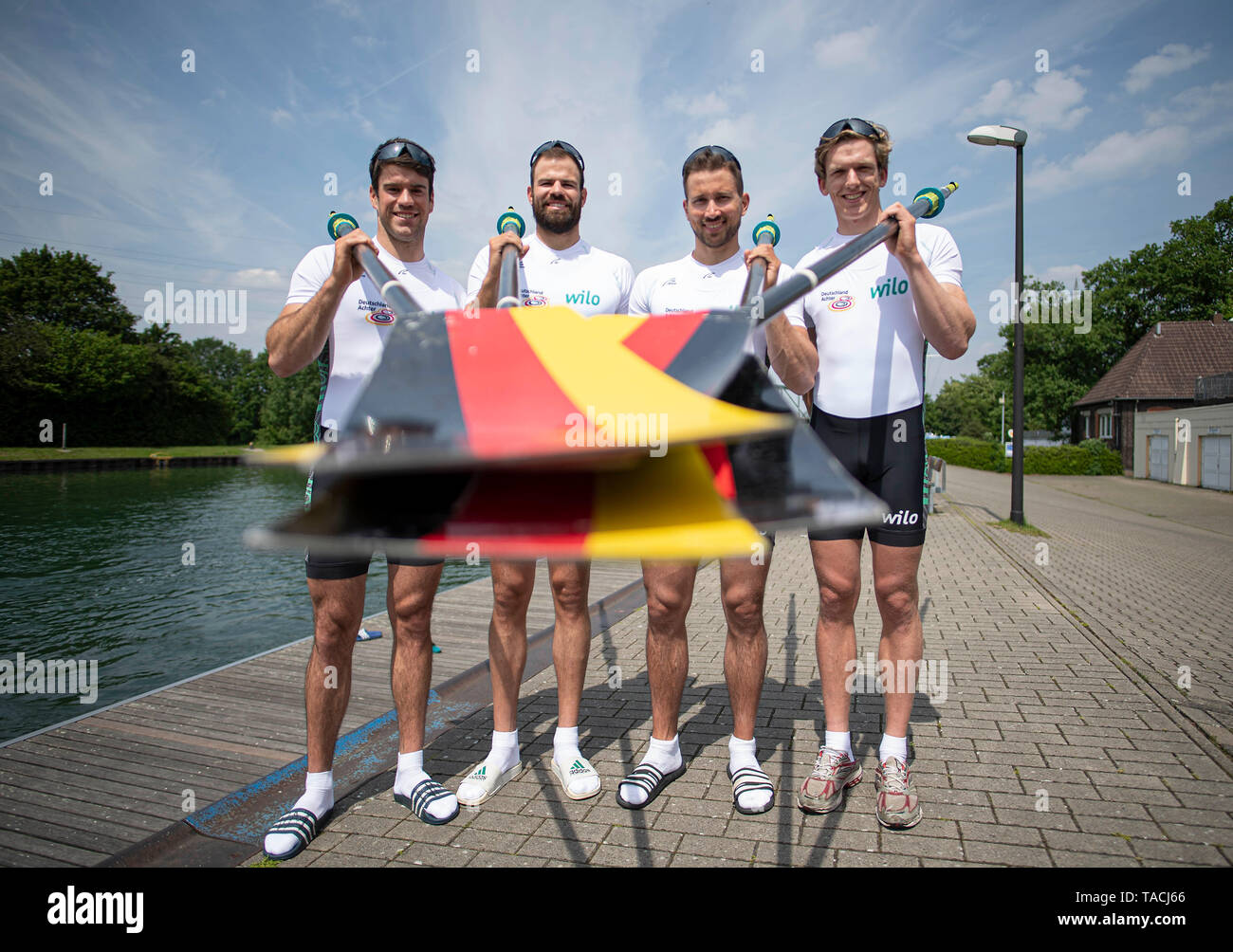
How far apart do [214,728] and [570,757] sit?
2.19m

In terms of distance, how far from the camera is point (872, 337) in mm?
2967

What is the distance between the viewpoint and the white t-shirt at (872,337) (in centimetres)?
296

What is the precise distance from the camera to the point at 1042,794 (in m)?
3.10

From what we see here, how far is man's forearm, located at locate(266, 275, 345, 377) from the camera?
7.79 ft

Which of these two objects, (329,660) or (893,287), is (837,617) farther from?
(329,660)

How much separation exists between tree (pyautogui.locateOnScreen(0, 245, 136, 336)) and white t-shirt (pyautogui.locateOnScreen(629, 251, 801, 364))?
2510 inches

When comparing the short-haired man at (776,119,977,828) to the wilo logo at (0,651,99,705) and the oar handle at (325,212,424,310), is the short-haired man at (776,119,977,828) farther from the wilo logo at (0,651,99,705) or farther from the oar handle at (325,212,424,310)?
the wilo logo at (0,651,99,705)

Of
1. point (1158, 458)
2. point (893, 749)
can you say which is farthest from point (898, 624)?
point (1158, 458)

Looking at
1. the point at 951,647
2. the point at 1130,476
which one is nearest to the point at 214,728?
the point at 951,647

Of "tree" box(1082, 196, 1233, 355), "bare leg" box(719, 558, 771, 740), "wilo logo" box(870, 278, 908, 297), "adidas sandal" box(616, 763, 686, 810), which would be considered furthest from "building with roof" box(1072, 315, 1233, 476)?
"adidas sandal" box(616, 763, 686, 810)

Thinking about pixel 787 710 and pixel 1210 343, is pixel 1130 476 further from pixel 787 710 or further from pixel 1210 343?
pixel 787 710

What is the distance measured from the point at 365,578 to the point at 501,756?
108 cm

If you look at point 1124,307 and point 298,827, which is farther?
point 1124,307

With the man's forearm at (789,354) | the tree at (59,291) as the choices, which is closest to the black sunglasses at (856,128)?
the man's forearm at (789,354)
